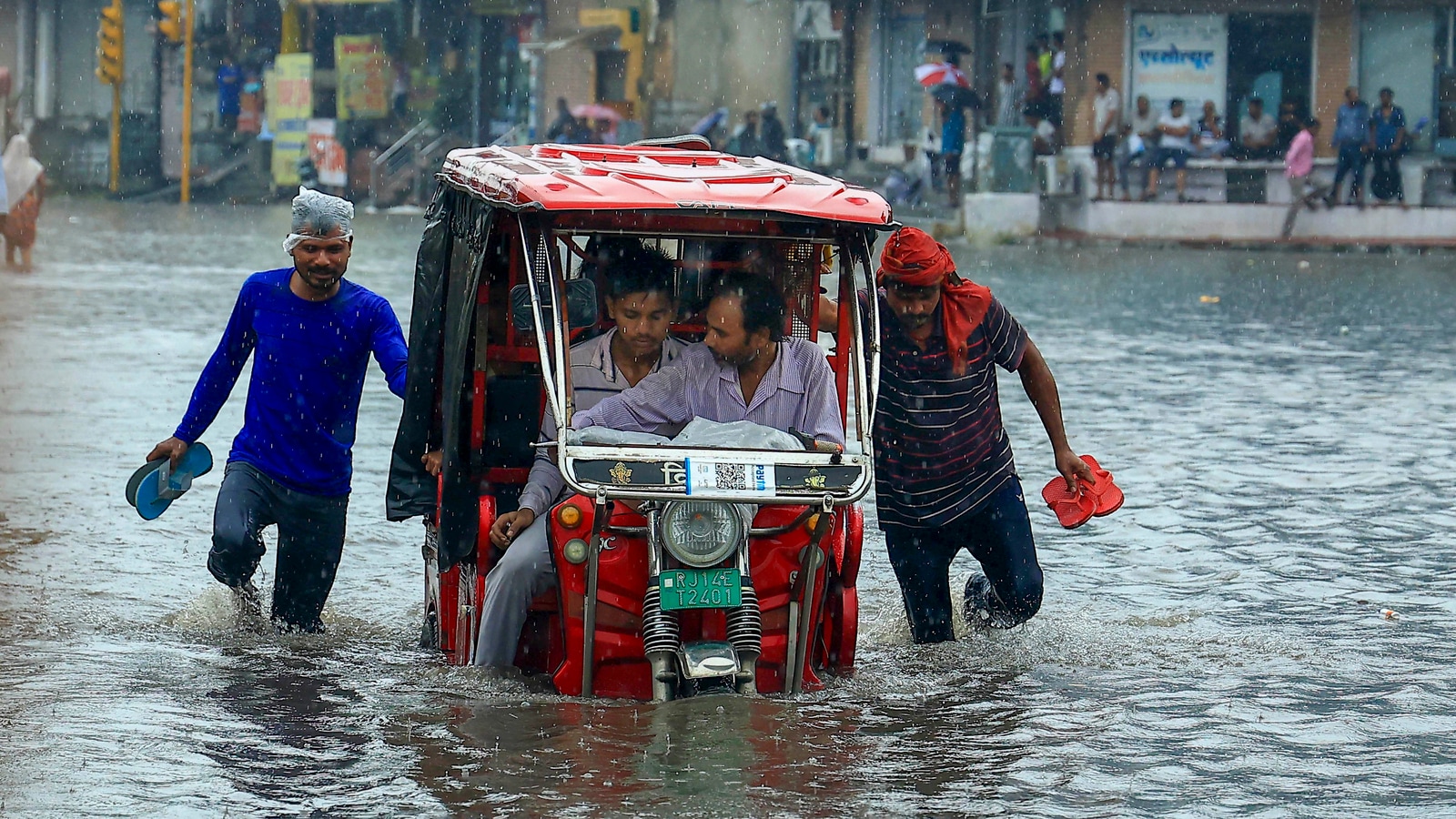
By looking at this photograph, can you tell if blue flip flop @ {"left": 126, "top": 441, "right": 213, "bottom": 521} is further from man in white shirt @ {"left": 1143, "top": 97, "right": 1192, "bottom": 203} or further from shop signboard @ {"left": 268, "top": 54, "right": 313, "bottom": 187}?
shop signboard @ {"left": 268, "top": 54, "right": 313, "bottom": 187}

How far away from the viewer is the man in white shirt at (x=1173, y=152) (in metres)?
29.6

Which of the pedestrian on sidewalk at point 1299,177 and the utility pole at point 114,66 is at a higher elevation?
the utility pole at point 114,66

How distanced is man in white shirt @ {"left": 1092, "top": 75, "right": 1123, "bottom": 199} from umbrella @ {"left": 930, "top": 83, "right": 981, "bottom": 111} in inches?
94.1

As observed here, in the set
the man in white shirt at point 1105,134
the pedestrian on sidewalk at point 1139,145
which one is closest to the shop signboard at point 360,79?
the man in white shirt at point 1105,134

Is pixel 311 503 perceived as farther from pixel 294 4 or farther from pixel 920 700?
pixel 294 4

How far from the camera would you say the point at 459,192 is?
649 cm

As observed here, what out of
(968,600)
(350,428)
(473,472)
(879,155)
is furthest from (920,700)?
(879,155)

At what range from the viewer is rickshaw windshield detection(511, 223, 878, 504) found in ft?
17.7


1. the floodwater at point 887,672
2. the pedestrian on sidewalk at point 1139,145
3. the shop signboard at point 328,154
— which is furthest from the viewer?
the shop signboard at point 328,154

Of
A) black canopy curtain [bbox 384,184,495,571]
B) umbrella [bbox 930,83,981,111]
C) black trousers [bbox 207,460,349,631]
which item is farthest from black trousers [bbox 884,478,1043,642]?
umbrella [bbox 930,83,981,111]

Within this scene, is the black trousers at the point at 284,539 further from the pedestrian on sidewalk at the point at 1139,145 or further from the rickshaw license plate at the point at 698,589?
the pedestrian on sidewalk at the point at 1139,145

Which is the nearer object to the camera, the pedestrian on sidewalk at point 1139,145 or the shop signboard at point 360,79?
the pedestrian on sidewalk at point 1139,145

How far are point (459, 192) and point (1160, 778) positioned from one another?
2.73m

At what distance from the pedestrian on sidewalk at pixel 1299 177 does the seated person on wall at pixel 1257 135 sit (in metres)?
0.93
